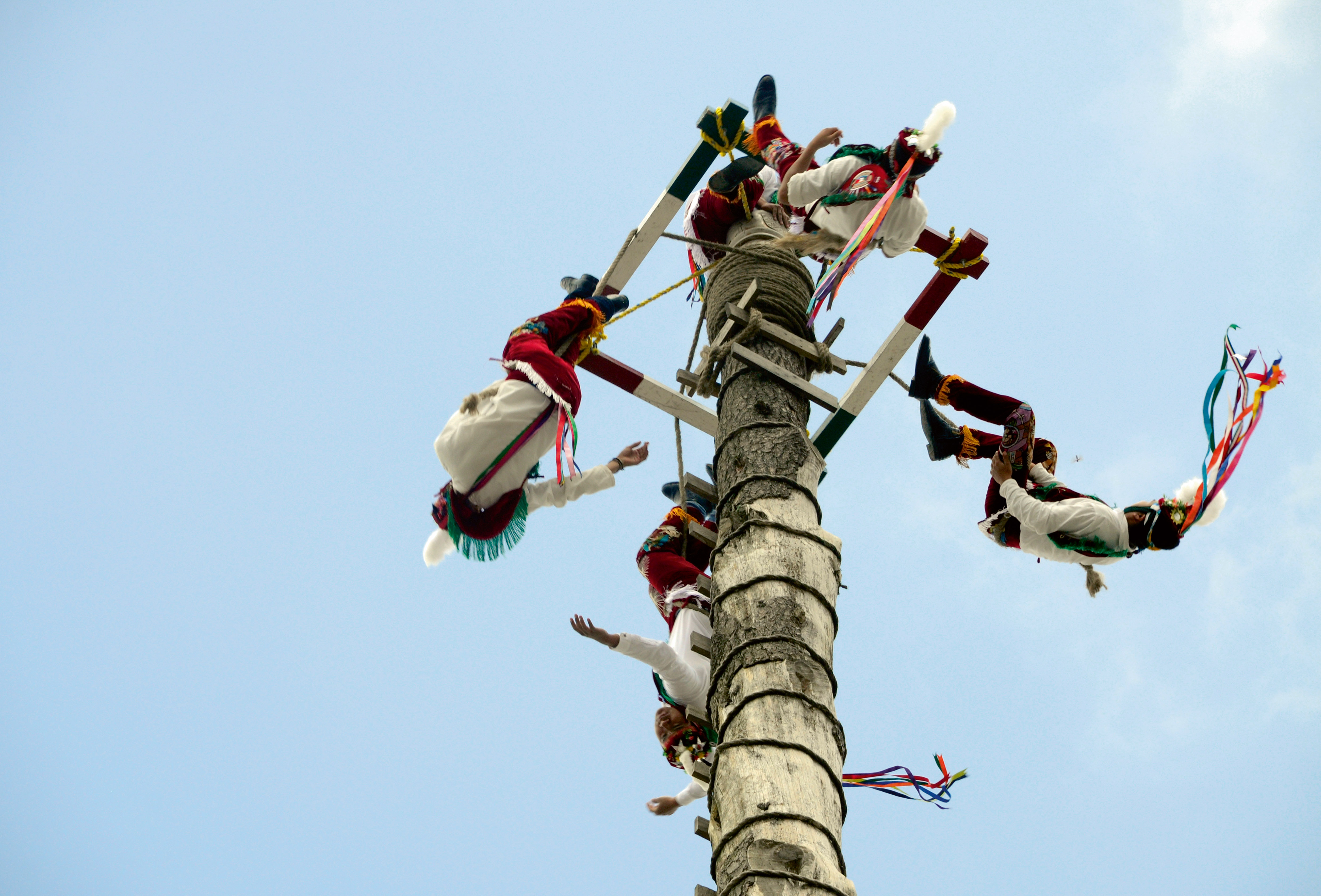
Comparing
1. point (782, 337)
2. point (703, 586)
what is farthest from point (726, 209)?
point (703, 586)

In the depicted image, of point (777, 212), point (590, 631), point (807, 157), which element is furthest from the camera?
point (777, 212)

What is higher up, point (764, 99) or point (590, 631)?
point (764, 99)

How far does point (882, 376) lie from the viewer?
14.7 feet

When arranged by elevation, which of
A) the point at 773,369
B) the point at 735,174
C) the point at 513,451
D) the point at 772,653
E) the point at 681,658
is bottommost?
the point at 772,653

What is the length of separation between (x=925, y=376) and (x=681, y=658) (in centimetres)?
145

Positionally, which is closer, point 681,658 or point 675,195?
point 681,658

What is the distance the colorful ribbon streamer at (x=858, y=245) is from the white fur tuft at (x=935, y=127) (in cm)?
4

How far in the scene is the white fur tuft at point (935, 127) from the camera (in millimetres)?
3957

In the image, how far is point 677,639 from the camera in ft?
13.3

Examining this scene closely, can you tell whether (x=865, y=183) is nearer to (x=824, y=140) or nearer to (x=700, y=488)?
(x=824, y=140)

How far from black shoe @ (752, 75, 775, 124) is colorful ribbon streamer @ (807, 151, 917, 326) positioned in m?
1.14

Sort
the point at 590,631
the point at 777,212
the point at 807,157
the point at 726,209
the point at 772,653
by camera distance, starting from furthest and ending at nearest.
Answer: the point at 777,212 < the point at 726,209 < the point at 807,157 < the point at 590,631 < the point at 772,653

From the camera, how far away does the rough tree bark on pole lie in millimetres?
2551

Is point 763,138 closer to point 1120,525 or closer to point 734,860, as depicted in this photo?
point 1120,525
